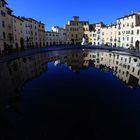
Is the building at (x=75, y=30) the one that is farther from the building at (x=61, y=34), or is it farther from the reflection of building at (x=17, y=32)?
the reflection of building at (x=17, y=32)

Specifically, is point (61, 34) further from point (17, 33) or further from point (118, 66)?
point (118, 66)

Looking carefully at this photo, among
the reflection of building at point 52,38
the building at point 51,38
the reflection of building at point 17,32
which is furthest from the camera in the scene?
the reflection of building at point 52,38

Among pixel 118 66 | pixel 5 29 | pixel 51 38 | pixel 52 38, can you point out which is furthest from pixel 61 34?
pixel 118 66

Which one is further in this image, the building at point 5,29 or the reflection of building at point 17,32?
the reflection of building at point 17,32

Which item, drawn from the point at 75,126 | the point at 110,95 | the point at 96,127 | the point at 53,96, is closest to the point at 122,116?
the point at 96,127

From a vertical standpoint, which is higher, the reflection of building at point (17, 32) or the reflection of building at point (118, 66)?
the reflection of building at point (17, 32)

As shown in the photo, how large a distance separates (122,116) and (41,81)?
9.57m

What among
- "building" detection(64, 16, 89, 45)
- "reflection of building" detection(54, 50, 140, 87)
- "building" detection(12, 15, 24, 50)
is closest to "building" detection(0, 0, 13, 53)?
"building" detection(12, 15, 24, 50)

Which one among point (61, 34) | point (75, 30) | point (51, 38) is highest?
point (75, 30)

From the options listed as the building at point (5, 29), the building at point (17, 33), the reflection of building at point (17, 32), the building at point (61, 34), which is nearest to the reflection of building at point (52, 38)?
the building at point (61, 34)

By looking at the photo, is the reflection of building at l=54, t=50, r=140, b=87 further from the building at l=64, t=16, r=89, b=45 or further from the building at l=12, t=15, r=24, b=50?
the building at l=64, t=16, r=89, b=45

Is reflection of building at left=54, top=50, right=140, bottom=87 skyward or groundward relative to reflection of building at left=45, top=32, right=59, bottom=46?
groundward

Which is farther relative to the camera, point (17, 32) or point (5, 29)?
point (17, 32)

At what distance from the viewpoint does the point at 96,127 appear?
7879mm
